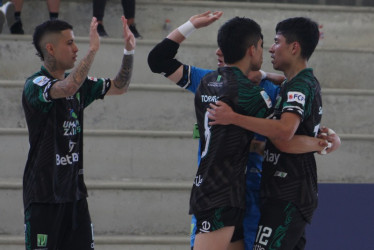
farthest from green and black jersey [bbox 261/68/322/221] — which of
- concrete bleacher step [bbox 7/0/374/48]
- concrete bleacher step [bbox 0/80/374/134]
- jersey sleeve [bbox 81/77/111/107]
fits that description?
concrete bleacher step [bbox 7/0/374/48]

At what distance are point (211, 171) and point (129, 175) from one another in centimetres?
253

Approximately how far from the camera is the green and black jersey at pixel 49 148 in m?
4.18

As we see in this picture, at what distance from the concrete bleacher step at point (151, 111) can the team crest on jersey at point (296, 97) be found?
2.93 m

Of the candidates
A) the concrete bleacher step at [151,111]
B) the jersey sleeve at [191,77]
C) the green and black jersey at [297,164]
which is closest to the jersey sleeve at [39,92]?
the jersey sleeve at [191,77]

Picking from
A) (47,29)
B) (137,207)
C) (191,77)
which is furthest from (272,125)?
(137,207)

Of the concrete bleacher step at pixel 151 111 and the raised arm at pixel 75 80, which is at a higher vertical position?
the raised arm at pixel 75 80

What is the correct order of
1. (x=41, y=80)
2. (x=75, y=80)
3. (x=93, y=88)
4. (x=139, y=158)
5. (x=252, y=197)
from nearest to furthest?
(x=252, y=197), (x=75, y=80), (x=41, y=80), (x=93, y=88), (x=139, y=158)

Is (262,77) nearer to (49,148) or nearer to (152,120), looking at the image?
(49,148)

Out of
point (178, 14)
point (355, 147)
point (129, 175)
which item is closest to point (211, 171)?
point (129, 175)

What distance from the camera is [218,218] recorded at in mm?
3742

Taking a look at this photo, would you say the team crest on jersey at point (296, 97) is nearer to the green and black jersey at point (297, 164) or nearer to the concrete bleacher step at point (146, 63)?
the green and black jersey at point (297, 164)

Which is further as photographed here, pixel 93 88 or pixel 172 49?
pixel 93 88

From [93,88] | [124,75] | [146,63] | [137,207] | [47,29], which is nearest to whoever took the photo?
→ [47,29]

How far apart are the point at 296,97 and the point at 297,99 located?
0.04 feet
